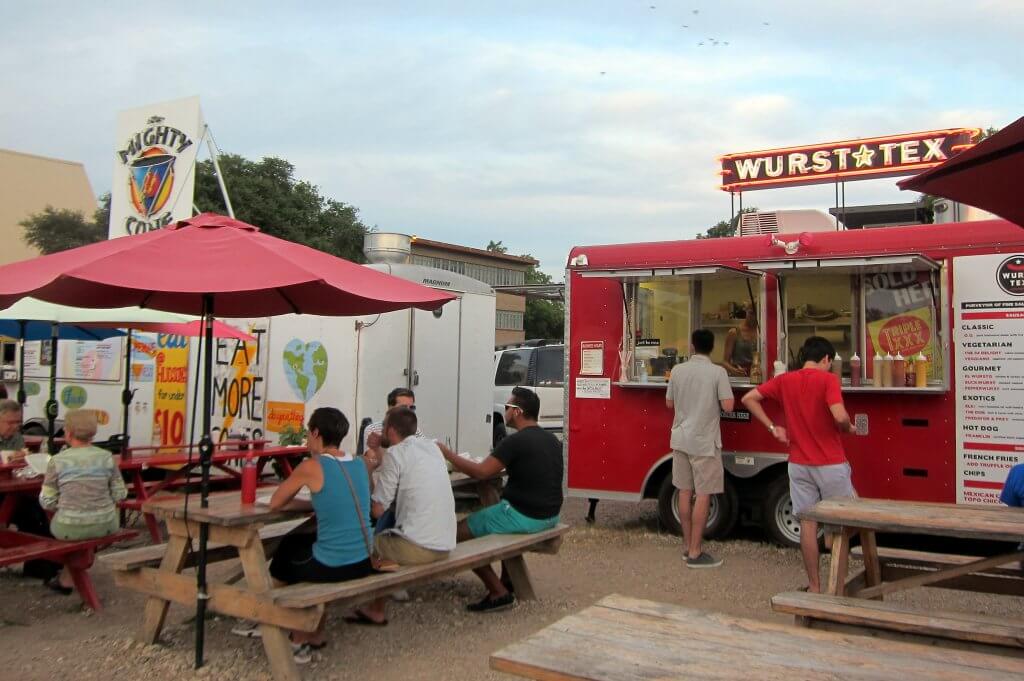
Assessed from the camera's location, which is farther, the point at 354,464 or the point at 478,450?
the point at 478,450

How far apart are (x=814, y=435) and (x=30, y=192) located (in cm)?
4065

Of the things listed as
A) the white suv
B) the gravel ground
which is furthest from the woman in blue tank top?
the white suv

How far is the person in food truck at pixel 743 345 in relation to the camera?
7.52 meters

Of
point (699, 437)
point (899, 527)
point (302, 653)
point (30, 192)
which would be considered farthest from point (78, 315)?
point (30, 192)

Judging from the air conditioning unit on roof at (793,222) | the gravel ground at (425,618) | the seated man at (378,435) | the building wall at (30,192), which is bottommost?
the gravel ground at (425,618)

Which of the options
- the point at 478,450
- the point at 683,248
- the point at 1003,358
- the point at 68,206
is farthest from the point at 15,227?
the point at 1003,358

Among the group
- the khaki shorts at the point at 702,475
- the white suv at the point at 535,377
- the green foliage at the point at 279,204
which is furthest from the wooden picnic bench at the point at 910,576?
the green foliage at the point at 279,204

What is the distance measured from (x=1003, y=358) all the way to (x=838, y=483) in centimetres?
186

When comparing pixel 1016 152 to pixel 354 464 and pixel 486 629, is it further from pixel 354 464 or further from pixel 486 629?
pixel 486 629

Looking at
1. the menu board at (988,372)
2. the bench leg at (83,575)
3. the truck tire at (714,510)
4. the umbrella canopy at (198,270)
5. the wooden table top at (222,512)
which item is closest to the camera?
the umbrella canopy at (198,270)

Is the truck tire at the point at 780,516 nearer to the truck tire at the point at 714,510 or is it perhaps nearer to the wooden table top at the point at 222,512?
the truck tire at the point at 714,510

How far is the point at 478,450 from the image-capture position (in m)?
9.90

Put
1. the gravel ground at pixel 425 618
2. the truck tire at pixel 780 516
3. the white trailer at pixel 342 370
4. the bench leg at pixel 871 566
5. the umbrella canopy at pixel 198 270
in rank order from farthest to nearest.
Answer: the white trailer at pixel 342 370
the truck tire at pixel 780 516
the bench leg at pixel 871 566
the gravel ground at pixel 425 618
the umbrella canopy at pixel 198 270

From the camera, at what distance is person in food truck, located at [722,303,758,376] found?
7516 millimetres
